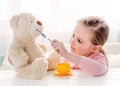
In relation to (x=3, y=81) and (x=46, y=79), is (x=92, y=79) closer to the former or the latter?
(x=46, y=79)

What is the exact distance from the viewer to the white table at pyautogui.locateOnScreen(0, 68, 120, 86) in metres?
0.91

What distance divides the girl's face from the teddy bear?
15cm

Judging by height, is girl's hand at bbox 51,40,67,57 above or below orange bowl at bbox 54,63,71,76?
above

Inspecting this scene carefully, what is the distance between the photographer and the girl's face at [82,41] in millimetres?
1062

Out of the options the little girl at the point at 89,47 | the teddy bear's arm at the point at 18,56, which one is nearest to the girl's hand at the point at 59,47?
the little girl at the point at 89,47

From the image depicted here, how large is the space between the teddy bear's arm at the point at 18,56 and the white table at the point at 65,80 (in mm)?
54

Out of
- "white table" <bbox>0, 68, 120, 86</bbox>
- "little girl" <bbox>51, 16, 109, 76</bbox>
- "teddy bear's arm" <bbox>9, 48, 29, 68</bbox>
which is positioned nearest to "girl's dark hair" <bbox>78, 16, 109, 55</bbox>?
"little girl" <bbox>51, 16, 109, 76</bbox>

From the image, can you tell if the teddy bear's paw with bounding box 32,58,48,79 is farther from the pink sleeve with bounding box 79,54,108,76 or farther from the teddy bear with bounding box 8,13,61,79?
the pink sleeve with bounding box 79,54,108,76

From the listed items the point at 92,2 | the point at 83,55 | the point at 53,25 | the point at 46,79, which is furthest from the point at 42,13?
the point at 46,79

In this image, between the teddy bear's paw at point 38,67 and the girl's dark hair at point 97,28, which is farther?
the girl's dark hair at point 97,28

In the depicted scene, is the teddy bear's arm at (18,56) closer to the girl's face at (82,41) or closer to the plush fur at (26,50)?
the plush fur at (26,50)

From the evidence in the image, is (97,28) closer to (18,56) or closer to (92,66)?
(92,66)

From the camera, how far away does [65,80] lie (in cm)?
95

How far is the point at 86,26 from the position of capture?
106 cm
